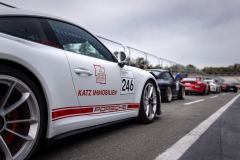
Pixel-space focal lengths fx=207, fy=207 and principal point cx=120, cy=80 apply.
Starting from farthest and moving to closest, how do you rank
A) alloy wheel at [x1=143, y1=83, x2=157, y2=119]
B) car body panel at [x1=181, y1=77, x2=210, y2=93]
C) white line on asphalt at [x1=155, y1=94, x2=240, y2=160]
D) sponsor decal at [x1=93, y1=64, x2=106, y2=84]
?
car body panel at [x1=181, y1=77, x2=210, y2=93], alloy wheel at [x1=143, y1=83, x2=157, y2=119], sponsor decal at [x1=93, y1=64, x2=106, y2=84], white line on asphalt at [x1=155, y1=94, x2=240, y2=160]

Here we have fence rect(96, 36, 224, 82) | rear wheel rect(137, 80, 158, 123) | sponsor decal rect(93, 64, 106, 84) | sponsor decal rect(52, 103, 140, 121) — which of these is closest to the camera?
sponsor decal rect(52, 103, 140, 121)

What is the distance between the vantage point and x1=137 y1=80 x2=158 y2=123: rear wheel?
11.7ft

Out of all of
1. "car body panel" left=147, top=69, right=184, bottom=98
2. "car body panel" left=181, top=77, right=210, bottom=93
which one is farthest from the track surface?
"car body panel" left=181, top=77, right=210, bottom=93

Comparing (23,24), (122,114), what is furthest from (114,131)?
(23,24)

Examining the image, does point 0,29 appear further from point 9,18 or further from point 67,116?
point 67,116

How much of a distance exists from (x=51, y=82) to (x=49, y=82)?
24 mm

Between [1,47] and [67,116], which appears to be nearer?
[1,47]

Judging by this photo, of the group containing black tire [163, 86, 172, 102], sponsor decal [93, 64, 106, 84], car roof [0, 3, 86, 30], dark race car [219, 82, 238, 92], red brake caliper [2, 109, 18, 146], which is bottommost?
dark race car [219, 82, 238, 92]

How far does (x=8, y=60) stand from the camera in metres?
1.60

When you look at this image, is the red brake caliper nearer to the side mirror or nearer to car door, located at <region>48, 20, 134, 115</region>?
car door, located at <region>48, 20, 134, 115</region>

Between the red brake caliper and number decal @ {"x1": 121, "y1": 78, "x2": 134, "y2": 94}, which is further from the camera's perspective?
number decal @ {"x1": 121, "y1": 78, "x2": 134, "y2": 94}

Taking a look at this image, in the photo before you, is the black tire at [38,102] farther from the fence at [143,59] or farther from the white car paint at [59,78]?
the fence at [143,59]

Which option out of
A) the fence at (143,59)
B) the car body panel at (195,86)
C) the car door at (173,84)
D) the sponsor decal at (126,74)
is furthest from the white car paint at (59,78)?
the car body panel at (195,86)

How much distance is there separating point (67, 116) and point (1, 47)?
89 cm
